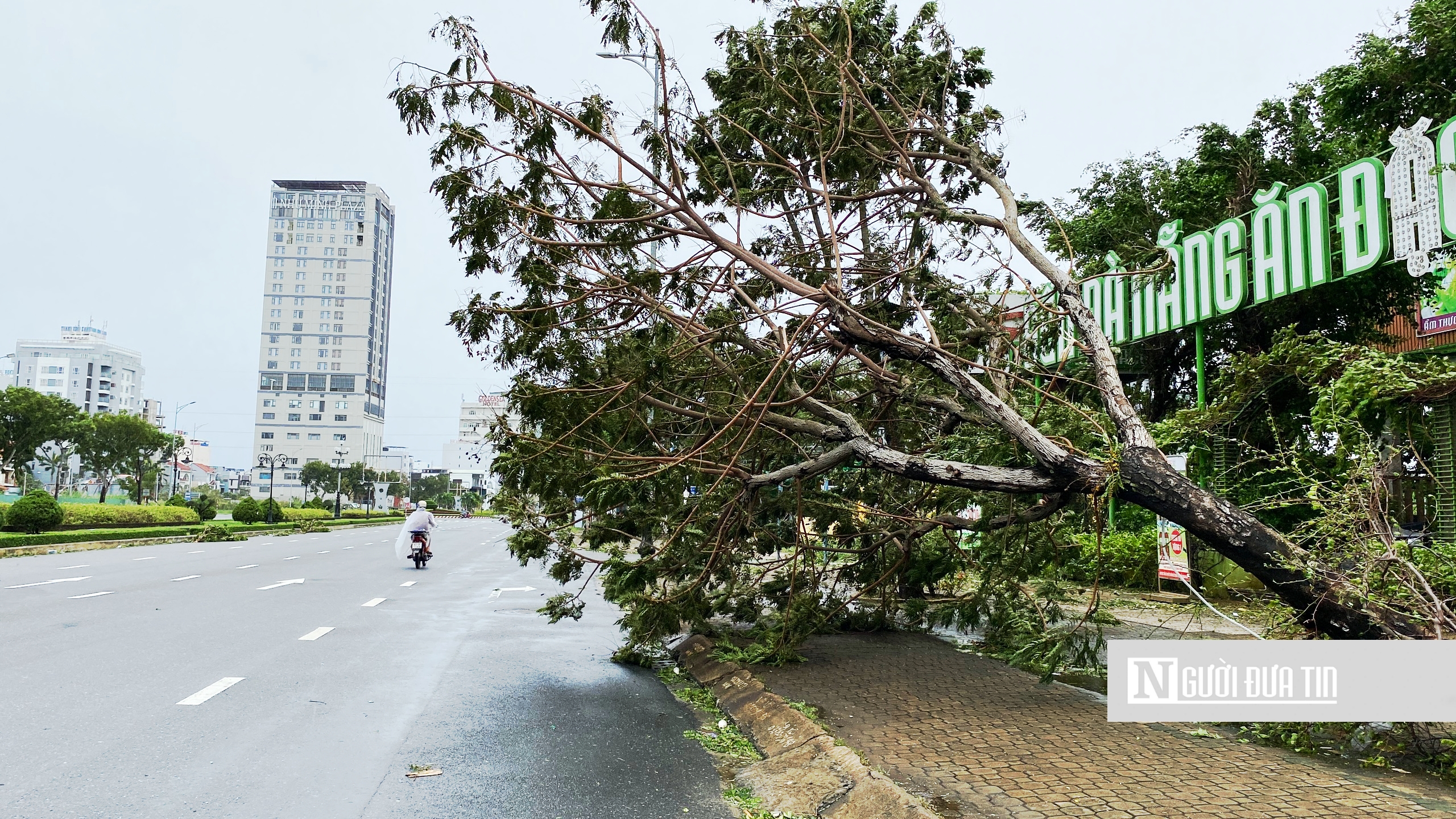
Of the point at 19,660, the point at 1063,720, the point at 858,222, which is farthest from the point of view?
the point at 858,222

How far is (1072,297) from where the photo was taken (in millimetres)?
7082

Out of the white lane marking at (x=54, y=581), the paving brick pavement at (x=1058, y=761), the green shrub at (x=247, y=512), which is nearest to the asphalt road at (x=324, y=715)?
the white lane marking at (x=54, y=581)

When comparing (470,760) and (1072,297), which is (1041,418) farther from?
(470,760)

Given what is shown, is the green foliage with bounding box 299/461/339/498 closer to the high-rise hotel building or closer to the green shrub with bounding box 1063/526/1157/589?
the high-rise hotel building

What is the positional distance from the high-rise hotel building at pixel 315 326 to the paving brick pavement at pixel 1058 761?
13169 centimetres

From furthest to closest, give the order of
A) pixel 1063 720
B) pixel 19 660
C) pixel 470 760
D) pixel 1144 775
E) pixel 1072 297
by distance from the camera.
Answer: pixel 19 660 < pixel 1072 297 < pixel 1063 720 < pixel 470 760 < pixel 1144 775

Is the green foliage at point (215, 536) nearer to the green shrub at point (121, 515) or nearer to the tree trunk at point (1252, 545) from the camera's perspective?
the green shrub at point (121, 515)

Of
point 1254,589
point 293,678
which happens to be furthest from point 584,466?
point 1254,589

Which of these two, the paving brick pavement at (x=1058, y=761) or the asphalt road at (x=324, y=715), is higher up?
the paving brick pavement at (x=1058, y=761)

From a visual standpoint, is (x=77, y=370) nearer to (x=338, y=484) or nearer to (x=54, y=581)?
(x=338, y=484)

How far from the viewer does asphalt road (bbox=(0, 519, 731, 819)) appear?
14.7 feet

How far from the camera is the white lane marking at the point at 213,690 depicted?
6.34 meters

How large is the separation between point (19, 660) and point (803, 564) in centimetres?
664
